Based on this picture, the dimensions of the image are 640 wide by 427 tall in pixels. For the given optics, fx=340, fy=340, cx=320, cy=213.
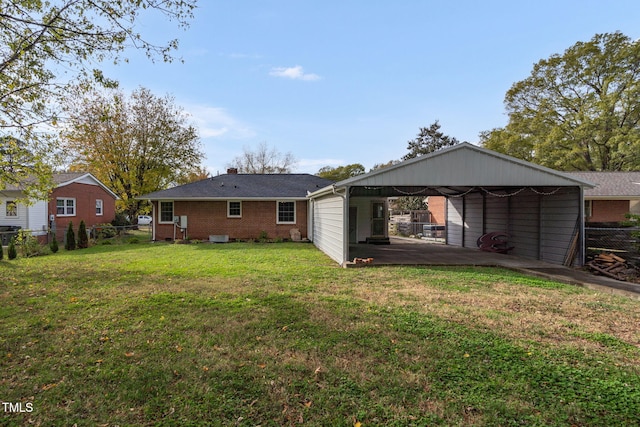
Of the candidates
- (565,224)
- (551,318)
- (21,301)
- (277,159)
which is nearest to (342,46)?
(565,224)

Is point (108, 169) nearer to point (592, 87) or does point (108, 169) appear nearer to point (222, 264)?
point (222, 264)

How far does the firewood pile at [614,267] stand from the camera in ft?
27.9

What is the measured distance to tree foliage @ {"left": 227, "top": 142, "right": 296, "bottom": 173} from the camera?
47938 millimetres

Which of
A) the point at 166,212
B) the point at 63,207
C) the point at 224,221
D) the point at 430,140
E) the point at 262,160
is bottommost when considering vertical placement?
the point at 224,221

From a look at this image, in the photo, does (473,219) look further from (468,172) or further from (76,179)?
(76,179)

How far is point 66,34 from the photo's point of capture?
6.81m

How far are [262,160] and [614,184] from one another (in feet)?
127

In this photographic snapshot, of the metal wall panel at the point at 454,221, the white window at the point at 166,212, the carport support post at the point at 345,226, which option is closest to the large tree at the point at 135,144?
the white window at the point at 166,212

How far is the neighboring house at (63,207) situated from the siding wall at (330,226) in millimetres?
12748

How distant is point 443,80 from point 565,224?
7.80 m

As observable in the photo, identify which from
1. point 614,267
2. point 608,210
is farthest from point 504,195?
point 608,210

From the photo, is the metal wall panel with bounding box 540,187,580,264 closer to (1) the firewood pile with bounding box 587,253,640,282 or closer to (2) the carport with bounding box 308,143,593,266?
(2) the carport with bounding box 308,143,593,266

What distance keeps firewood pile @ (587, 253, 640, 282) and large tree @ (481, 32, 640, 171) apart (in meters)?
20.7

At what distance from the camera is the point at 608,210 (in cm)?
1831
